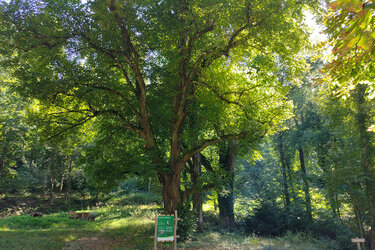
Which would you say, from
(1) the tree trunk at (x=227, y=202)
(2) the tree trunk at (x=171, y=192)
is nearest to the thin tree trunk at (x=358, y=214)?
(1) the tree trunk at (x=227, y=202)

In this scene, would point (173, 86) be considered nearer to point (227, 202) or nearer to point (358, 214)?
point (227, 202)

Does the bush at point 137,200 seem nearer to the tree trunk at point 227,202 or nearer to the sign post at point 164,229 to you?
the tree trunk at point 227,202

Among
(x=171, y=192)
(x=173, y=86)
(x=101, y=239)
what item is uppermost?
(x=173, y=86)

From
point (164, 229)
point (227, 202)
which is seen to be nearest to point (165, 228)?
point (164, 229)

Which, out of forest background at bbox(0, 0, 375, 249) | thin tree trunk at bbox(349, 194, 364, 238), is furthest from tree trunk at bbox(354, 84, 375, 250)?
thin tree trunk at bbox(349, 194, 364, 238)

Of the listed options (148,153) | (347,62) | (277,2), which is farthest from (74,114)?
(347,62)

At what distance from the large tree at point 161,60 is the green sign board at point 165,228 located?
2.43 metres

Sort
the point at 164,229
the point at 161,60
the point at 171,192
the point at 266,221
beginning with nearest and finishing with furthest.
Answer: the point at 164,229, the point at 171,192, the point at 161,60, the point at 266,221

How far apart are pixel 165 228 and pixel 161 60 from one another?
7.93 meters

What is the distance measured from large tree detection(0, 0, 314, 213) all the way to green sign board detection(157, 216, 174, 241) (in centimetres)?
243

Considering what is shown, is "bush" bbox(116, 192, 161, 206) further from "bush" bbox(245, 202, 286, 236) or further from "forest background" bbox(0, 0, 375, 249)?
"forest background" bbox(0, 0, 375, 249)

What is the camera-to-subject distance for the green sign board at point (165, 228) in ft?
27.5

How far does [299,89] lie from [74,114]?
1599 cm

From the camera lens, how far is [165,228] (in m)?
8.50
